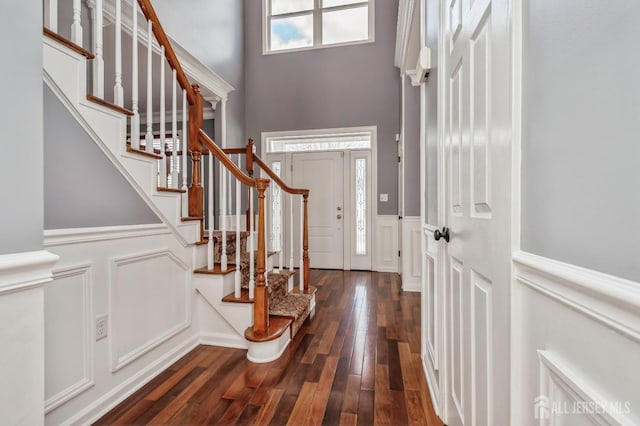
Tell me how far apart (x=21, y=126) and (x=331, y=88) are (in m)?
4.47

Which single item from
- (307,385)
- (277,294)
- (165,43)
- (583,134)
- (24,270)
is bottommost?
(307,385)

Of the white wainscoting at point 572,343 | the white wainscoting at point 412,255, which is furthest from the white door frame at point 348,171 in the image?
the white wainscoting at point 572,343

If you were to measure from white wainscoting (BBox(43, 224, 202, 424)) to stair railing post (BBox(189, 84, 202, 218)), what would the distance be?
0.32m

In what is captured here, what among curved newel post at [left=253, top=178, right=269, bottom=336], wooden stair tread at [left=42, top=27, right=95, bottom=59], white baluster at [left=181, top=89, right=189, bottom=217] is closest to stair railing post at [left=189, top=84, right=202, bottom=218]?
white baluster at [left=181, top=89, right=189, bottom=217]

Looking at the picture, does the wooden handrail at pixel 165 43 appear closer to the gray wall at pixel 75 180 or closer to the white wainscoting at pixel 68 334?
the gray wall at pixel 75 180

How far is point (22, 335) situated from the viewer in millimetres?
771

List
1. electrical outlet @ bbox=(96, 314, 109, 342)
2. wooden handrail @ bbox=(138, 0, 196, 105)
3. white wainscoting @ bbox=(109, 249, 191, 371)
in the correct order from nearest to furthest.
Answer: electrical outlet @ bbox=(96, 314, 109, 342), white wainscoting @ bbox=(109, 249, 191, 371), wooden handrail @ bbox=(138, 0, 196, 105)

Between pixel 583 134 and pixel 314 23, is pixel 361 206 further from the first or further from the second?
pixel 583 134

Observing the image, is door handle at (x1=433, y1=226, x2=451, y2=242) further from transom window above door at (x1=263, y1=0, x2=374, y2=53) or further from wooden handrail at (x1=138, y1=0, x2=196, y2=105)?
transom window above door at (x1=263, y1=0, x2=374, y2=53)

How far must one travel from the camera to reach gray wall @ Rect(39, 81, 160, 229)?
49.3 inches

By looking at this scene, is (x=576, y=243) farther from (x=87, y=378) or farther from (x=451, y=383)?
(x=87, y=378)

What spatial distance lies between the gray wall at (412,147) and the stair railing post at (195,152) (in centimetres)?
236

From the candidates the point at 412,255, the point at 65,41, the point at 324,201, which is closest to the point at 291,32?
the point at 324,201

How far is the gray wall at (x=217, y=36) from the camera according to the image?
Answer: 3.38 m
